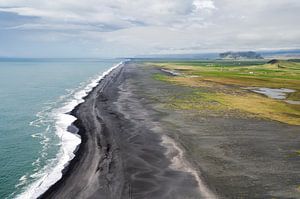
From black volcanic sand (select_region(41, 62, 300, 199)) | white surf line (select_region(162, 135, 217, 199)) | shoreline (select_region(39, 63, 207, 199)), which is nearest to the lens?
shoreline (select_region(39, 63, 207, 199))

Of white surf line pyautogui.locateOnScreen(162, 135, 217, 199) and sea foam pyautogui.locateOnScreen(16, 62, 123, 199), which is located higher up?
sea foam pyautogui.locateOnScreen(16, 62, 123, 199)

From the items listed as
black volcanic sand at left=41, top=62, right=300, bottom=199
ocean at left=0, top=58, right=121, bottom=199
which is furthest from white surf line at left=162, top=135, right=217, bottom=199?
ocean at left=0, top=58, right=121, bottom=199

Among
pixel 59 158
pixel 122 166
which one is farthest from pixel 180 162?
pixel 59 158

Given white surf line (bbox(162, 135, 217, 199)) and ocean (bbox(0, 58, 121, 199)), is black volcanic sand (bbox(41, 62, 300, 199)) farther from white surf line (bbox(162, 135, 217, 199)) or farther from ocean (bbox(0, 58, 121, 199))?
ocean (bbox(0, 58, 121, 199))

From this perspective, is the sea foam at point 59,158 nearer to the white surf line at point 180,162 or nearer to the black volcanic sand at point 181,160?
the black volcanic sand at point 181,160

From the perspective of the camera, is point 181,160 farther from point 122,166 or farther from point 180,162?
point 122,166

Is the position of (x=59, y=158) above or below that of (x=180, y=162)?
above

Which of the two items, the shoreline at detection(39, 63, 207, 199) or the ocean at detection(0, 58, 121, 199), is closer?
the shoreline at detection(39, 63, 207, 199)
